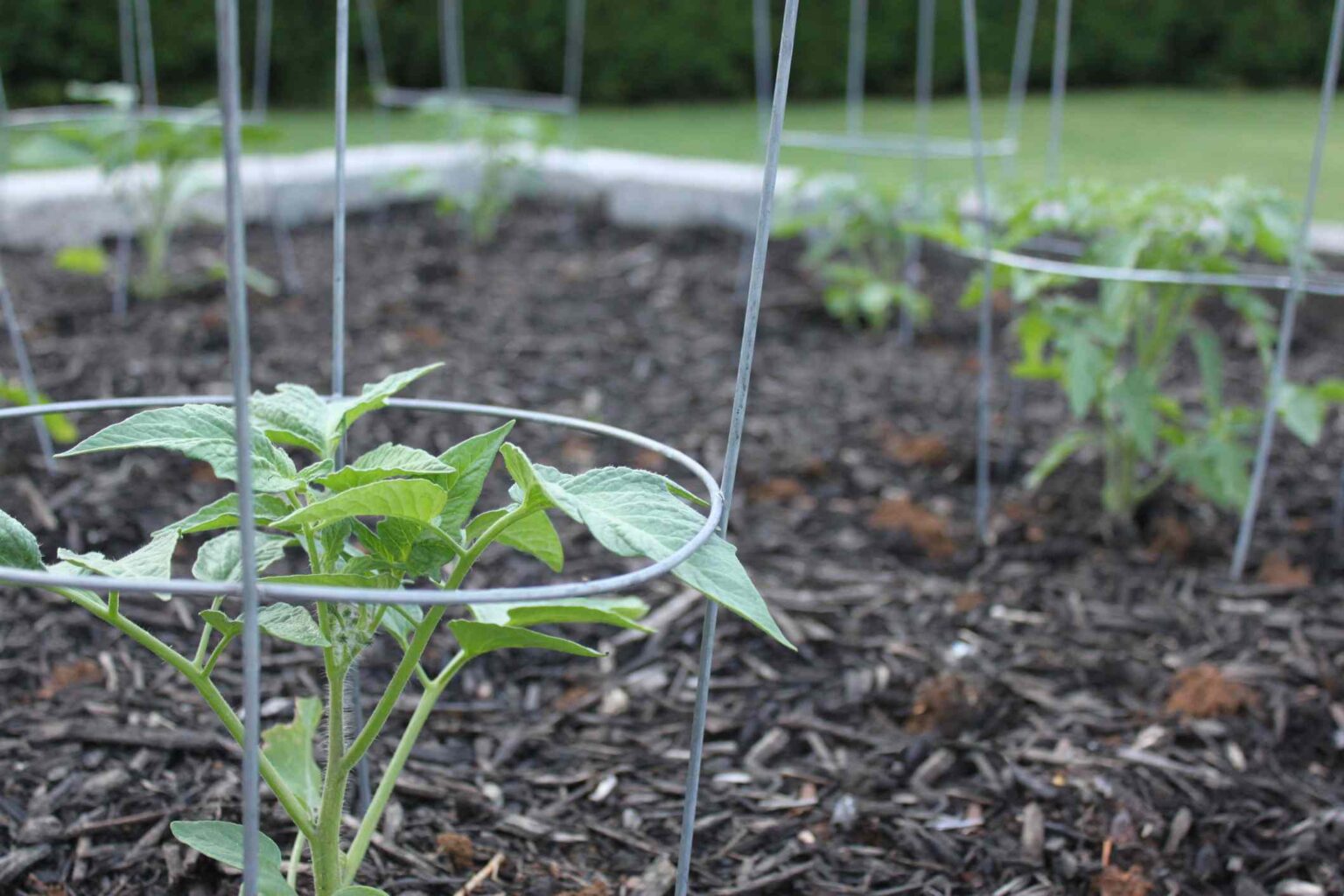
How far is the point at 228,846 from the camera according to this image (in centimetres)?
112

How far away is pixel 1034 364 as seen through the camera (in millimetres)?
2578

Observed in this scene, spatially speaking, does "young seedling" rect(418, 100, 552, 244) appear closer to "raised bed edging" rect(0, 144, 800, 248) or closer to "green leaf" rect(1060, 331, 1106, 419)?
"raised bed edging" rect(0, 144, 800, 248)

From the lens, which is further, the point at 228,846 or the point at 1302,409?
the point at 1302,409

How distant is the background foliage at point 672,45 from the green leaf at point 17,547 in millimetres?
7510

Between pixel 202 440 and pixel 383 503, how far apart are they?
0.65 feet

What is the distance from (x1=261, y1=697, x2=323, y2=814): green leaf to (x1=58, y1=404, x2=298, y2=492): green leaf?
0.42 metres

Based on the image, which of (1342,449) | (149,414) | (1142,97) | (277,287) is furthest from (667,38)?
(149,414)

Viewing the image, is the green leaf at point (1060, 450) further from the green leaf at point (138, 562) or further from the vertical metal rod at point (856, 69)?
the vertical metal rod at point (856, 69)

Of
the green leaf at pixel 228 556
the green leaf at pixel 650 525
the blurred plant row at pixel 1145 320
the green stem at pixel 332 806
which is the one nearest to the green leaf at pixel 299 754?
the green stem at pixel 332 806

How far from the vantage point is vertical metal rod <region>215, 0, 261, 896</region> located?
762mm

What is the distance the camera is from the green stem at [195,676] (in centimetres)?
103

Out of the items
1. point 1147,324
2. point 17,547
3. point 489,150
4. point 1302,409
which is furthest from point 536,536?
point 489,150

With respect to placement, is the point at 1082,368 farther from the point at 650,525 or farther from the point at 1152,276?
the point at 650,525

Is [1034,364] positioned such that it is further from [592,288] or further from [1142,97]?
[1142,97]
